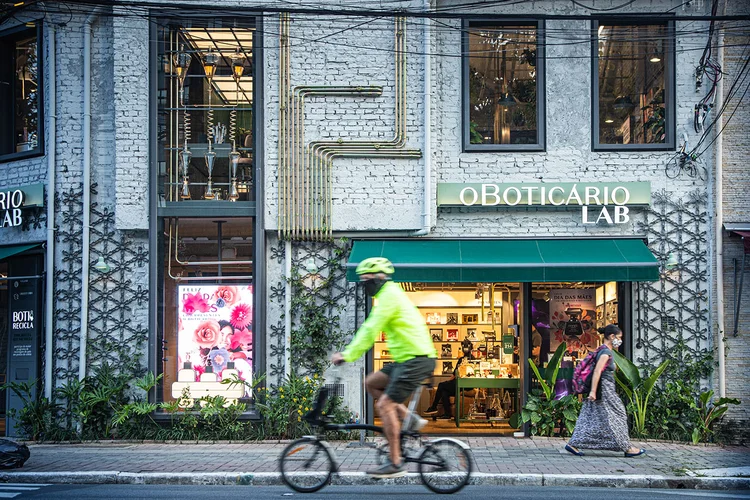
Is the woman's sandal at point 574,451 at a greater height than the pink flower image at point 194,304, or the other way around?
the pink flower image at point 194,304

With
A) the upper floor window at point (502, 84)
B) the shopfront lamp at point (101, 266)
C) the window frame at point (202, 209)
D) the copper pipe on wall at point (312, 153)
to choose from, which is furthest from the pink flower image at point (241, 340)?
the upper floor window at point (502, 84)

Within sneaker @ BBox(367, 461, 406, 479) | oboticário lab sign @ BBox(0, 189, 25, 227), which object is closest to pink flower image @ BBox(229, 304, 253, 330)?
oboticário lab sign @ BBox(0, 189, 25, 227)

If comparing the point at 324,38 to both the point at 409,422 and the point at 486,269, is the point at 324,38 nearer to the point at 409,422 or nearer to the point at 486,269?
the point at 486,269

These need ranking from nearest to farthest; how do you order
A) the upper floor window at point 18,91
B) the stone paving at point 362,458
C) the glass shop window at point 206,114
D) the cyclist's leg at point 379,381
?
1. the cyclist's leg at point 379,381
2. the stone paving at point 362,458
3. the glass shop window at point 206,114
4. the upper floor window at point 18,91

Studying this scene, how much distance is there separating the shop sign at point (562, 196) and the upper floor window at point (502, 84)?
823 millimetres

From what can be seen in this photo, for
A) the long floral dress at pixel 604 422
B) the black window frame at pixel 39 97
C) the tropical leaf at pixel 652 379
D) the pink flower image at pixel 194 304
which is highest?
the black window frame at pixel 39 97

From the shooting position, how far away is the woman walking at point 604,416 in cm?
1160

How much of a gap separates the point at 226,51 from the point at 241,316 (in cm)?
440

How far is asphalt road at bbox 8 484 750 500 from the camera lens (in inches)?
348

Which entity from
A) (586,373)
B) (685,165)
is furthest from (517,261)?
(685,165)

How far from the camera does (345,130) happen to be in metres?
13.9

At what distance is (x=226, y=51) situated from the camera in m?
14.3

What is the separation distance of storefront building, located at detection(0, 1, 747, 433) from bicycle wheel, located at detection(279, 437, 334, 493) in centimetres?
510

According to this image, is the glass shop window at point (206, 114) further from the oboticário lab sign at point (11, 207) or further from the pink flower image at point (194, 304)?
the oboticário lab sign at point (11, 207)
